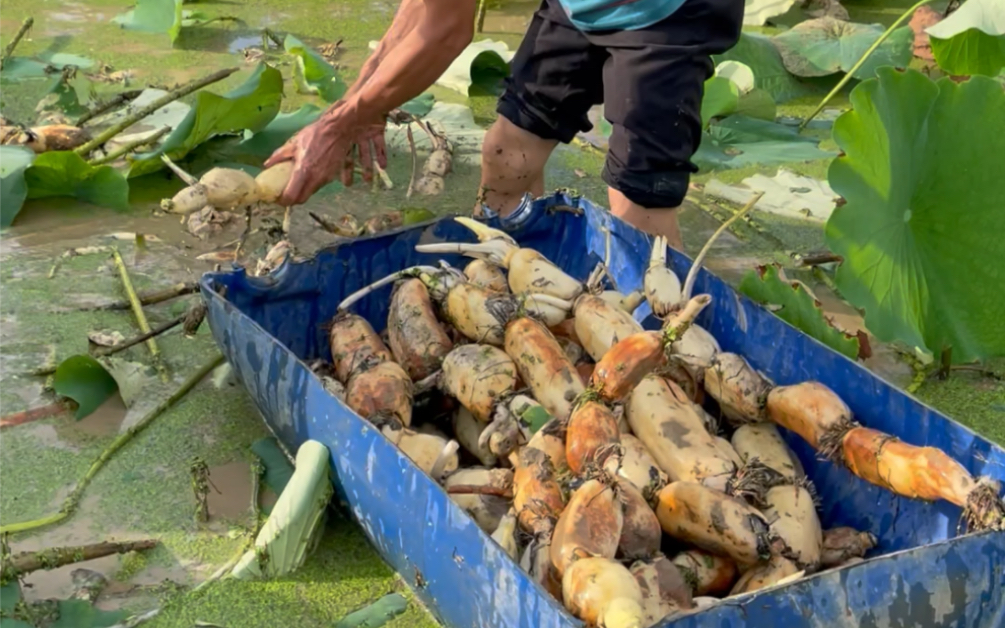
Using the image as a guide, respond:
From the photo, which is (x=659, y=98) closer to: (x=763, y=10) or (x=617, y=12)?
(x=617, y=12)

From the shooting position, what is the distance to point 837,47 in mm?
4016

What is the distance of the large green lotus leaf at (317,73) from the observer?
3.58 meters

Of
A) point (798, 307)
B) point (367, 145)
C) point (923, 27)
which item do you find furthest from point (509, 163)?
point (923, 27)

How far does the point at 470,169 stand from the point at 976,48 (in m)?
1.32

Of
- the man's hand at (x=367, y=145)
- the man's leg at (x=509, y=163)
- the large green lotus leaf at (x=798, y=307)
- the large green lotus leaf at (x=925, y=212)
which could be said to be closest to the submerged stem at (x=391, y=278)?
the man's hand at (x=367, y=145)

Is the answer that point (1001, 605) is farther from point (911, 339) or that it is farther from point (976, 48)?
point (976, 48)

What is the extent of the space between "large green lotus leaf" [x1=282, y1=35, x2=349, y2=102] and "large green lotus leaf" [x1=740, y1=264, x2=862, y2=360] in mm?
1722

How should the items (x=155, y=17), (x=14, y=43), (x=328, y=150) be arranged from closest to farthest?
(x=328, y=150), (x=14, y=43), (x=155, y=17)

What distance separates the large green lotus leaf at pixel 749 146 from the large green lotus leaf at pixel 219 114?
3.76 ft

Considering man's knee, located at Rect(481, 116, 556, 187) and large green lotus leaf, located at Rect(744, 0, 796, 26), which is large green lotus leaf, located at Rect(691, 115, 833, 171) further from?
large green lotus leaf, located at Rect(744, 0, 796, 26)

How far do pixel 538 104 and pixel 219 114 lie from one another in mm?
902

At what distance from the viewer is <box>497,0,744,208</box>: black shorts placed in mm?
2252

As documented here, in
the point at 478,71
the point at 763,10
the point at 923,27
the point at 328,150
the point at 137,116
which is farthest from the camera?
the point at 763,10

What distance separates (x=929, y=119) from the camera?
7.63 ft
